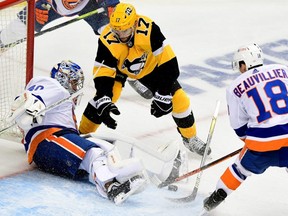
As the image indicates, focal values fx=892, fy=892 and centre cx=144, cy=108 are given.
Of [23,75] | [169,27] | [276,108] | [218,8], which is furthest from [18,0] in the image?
[218,8]

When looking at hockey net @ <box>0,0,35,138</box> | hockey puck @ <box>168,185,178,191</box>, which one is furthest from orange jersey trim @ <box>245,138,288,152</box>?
hockey net @ <box>0,0,35,138</box>

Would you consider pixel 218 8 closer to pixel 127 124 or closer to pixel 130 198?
pixel 127 124

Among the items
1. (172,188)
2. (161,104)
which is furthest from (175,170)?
(161,104)

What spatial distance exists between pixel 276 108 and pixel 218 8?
348 cm

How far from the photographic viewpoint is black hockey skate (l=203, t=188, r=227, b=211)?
138 inches

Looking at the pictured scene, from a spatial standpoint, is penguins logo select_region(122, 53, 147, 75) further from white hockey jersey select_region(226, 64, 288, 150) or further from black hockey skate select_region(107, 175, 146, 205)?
white hockey jersey select_region(226, 64, 288, 150)

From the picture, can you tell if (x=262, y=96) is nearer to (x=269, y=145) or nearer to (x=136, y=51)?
(x=269, y=145)

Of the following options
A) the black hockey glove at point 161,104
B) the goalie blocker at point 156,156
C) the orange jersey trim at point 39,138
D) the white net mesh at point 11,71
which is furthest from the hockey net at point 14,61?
the black hockey glove at point 161,104

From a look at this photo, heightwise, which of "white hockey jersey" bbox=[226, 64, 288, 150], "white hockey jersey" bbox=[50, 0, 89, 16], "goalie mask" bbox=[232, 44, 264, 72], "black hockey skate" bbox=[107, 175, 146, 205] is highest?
"goalie mask" bbox=[232, 44, 264, 72]

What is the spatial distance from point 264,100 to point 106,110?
0.90 m

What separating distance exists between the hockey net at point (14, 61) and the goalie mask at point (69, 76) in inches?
8.5

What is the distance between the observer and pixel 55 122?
3.90m

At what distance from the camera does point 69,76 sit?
397 centimetres

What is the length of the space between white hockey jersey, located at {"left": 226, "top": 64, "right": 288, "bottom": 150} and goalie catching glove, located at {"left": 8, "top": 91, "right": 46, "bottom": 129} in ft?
2.78
